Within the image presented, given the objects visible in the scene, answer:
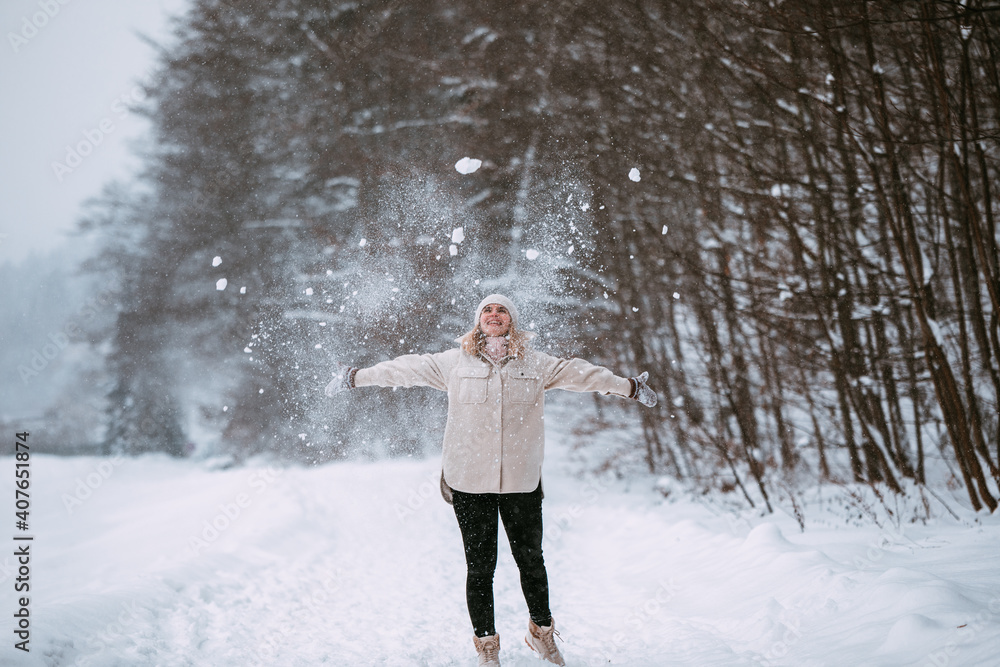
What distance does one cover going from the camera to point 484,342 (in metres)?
2.95

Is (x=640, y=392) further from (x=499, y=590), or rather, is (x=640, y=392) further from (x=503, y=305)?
(x=499, y=590)

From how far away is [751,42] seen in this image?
A: 6656 mm

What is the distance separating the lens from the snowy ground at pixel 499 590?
8.58ft

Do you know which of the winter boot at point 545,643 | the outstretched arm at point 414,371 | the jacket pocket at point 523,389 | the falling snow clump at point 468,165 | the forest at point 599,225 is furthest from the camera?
the falling snow clump at point 468,165

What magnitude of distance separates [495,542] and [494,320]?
1046 mm

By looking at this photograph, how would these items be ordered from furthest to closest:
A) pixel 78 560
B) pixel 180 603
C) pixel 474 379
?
pixel 78 560, pixel 180 603, pixel 474 379

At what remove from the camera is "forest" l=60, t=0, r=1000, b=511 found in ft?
16.0

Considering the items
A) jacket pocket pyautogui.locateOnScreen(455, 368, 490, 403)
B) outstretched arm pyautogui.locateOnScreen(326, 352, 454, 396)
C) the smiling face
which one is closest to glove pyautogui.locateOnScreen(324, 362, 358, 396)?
outstretched arm pyautogui.locateOnScreen(326, 352, 454, 396)

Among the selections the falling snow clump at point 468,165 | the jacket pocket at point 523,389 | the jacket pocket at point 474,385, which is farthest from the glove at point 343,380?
the falling snow clump at point 468,165

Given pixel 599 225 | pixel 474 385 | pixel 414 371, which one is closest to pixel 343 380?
pixel 414 371

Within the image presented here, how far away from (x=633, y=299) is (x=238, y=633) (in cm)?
622

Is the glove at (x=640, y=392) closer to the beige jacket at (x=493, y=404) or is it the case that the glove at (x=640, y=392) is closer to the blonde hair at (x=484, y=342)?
the beige jacket at (x=493, y=404)

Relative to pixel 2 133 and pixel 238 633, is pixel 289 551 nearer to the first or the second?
pixel 238 633

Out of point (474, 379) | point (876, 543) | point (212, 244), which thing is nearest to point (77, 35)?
point (212, 244)
